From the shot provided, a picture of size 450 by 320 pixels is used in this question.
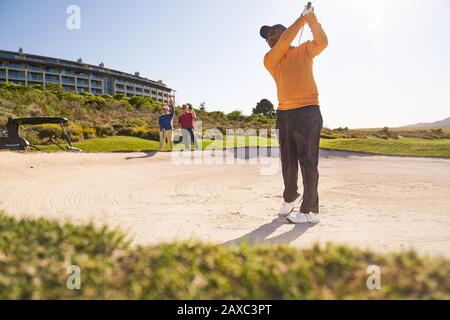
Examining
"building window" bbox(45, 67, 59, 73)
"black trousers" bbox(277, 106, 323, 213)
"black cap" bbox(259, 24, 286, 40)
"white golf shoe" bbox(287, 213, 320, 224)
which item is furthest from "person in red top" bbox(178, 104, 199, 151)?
"building window" bbox(45, 67, 59, 73)

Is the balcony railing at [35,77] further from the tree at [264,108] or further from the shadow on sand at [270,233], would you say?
the shadow on sand at [270,233]

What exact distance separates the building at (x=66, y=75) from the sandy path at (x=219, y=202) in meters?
76.8

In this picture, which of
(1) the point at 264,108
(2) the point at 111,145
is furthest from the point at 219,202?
(1) the point at 264,108

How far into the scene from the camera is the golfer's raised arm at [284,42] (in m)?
3.88

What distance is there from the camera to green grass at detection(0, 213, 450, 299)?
69.3 inches

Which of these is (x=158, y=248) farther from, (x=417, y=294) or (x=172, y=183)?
(x=172, y=183)

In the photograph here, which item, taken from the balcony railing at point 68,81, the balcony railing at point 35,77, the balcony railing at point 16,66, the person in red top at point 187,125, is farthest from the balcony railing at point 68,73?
the person in red top at point 187,125

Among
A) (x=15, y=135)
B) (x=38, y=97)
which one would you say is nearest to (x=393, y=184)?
(x=15, y=135)

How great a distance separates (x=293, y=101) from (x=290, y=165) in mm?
789

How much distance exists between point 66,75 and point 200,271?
98.3 metres

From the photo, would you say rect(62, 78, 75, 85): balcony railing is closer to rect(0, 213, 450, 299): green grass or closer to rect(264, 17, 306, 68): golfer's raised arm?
rect(264, 17, 306, 68): golfer's raised arm

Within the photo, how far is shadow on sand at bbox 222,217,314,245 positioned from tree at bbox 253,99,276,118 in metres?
39.7

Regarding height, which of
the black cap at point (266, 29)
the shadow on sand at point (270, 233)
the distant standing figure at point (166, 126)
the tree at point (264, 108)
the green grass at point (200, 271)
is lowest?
the shadow on sand at point (270, 233)

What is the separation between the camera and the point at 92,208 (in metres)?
4.36
